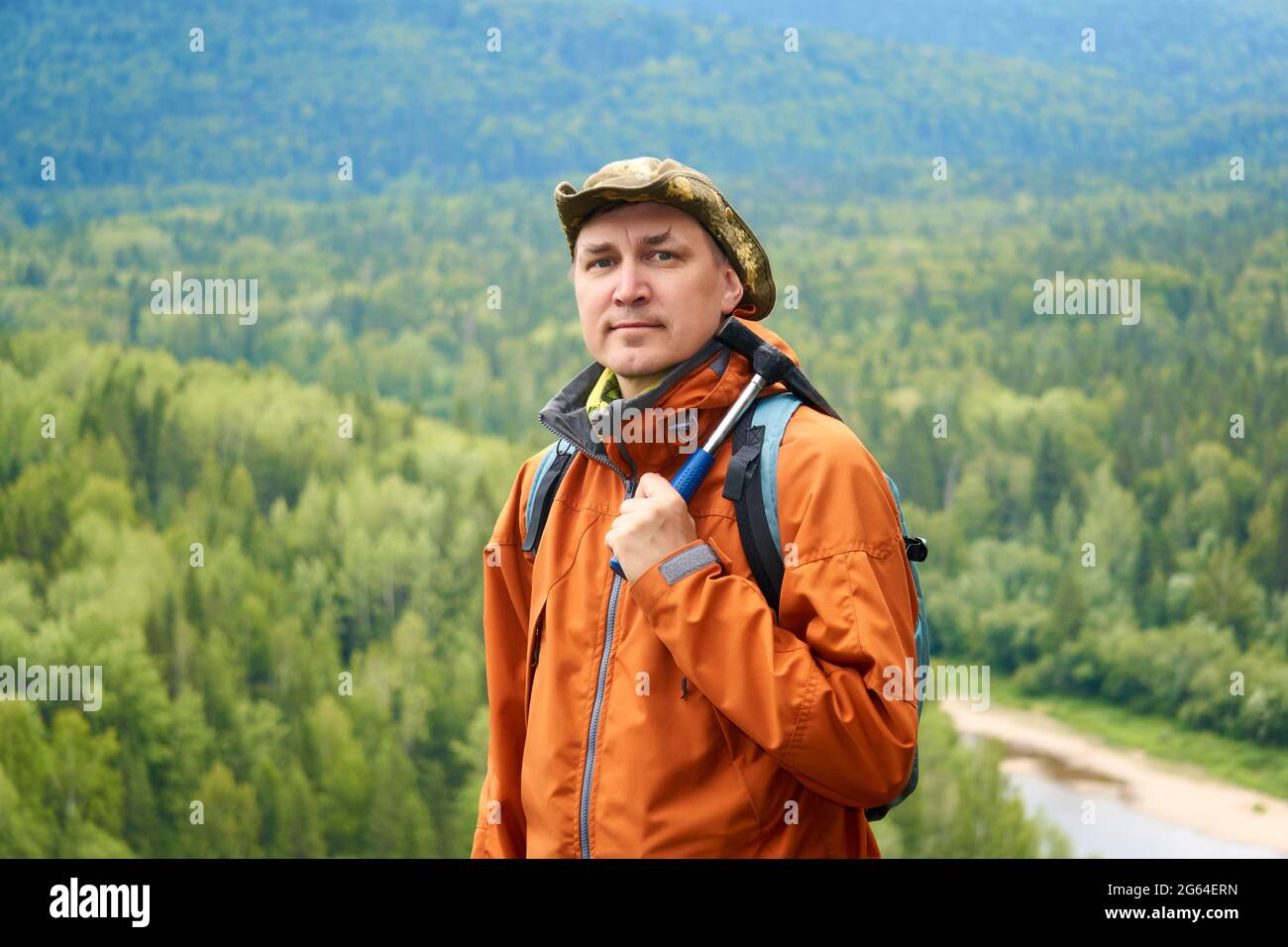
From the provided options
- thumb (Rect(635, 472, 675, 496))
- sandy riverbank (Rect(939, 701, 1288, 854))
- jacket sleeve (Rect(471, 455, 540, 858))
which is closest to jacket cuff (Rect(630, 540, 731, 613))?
thumb (Rect(635, 472, 675, 496))

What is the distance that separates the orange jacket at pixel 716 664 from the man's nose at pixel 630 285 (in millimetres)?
162

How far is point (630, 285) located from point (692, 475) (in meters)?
0.38

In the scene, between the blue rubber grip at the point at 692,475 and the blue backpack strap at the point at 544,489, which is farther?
the blue backpack strap at the point at 544,489

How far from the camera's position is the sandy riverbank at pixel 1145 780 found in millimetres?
18922

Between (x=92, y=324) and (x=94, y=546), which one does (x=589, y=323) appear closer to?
(x=94, y=546)

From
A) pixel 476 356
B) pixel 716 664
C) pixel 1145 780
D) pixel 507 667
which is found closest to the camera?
pixel 716 664

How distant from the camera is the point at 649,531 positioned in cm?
219

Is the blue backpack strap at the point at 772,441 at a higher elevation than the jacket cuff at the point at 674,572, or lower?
higher

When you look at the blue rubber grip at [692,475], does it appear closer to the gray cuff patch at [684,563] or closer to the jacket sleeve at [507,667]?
the gray cuff patch at [684,563]

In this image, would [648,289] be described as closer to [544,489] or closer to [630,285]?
[630,285]

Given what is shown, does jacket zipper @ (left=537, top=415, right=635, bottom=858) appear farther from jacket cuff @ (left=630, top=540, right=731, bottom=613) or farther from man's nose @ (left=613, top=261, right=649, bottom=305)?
man's nose @ (left=613, top=261, right=649, bottom=305)

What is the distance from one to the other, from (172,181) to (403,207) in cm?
559

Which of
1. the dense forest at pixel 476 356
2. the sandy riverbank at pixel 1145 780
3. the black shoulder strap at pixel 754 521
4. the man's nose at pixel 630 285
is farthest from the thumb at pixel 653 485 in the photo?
the sandy riverbank at pixel 1145 780

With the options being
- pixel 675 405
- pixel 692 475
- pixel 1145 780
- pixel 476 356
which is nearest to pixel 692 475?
pixel 692 475
